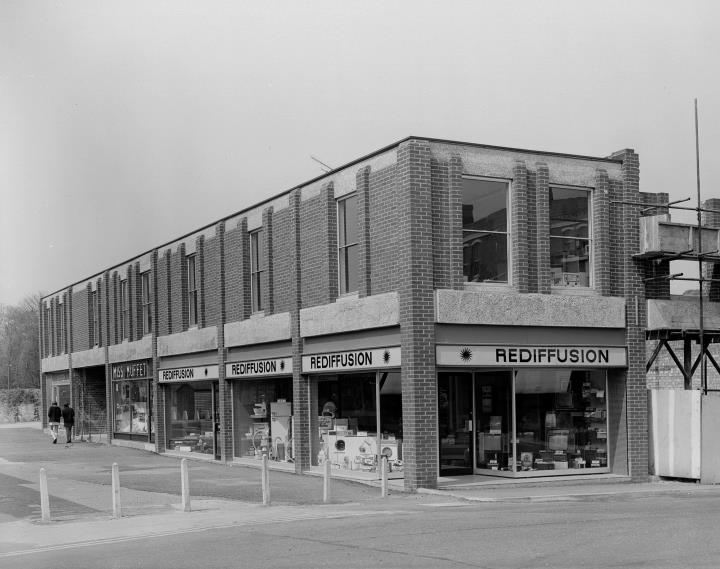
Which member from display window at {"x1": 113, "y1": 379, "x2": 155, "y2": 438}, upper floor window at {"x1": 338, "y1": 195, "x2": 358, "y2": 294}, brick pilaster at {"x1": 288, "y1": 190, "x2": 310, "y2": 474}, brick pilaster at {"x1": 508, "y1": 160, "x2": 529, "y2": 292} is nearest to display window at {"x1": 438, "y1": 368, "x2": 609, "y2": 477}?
brick pilaster at {"x1": 508, "y1": 160, "x2": 529, "y2": 292}

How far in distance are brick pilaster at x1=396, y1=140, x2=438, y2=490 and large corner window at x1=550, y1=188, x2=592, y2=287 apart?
3.44 meters

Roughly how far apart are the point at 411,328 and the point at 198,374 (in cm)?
1250

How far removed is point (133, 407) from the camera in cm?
3700

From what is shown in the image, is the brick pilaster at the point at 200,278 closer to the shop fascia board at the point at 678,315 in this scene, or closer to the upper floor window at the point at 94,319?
A: the upper floor window at the point at 94,319

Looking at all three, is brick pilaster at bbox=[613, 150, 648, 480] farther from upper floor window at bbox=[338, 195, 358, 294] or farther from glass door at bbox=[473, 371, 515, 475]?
upper floor window at bbox=[338, 195, 358, 294]

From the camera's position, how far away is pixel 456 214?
19.8m

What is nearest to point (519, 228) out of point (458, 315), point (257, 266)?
point (458, 315)

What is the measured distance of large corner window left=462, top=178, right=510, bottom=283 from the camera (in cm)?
2030

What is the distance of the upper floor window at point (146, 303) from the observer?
116 ft

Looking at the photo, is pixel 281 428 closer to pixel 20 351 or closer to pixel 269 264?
pixel 269 264

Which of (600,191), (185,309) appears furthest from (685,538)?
(185,309)

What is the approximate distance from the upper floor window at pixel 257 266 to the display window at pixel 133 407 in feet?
32.7

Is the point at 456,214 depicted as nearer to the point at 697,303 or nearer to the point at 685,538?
the point at 697,303

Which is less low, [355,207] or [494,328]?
[355,207]
